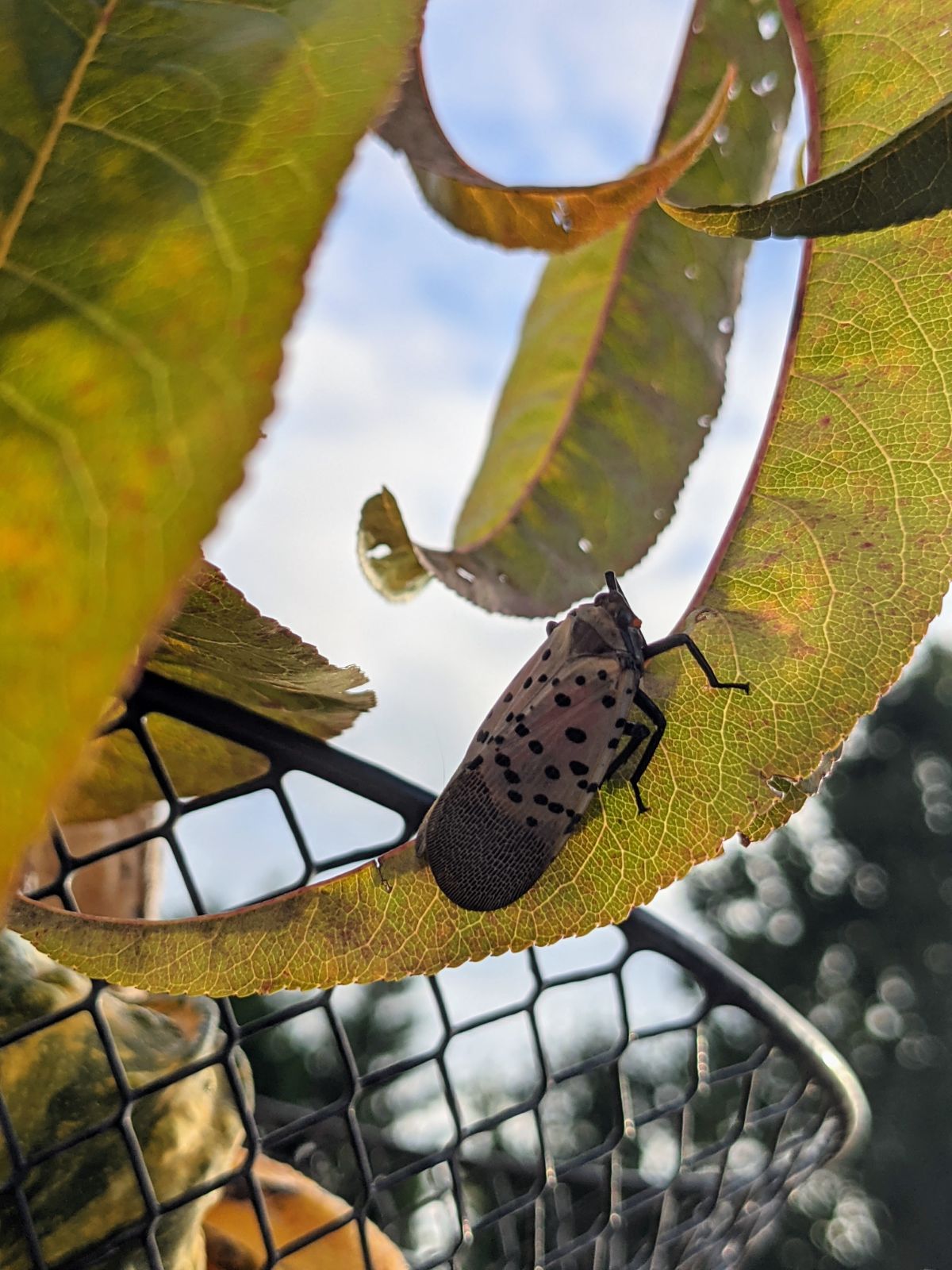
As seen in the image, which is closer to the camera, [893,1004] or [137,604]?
[137,604]

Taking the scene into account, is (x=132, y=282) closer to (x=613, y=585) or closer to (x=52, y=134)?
(x=52, y=134)

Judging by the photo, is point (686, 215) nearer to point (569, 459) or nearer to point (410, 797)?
point (410, 797)

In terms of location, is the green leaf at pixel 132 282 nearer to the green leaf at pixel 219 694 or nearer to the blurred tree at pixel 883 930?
the green leaf at pixel 219 694

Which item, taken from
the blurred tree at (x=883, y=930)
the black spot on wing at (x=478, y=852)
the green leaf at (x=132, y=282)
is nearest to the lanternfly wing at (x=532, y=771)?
the black spot on wing at (x=478, y=852)

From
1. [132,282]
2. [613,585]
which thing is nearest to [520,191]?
[132,282]

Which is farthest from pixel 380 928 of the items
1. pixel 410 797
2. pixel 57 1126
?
pixel 57 1126

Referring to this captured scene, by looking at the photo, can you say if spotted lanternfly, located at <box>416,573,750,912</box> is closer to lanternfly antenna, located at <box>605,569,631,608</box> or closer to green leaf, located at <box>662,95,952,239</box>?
lanternfly antenna, located at <box>605,569,631,608</box>
